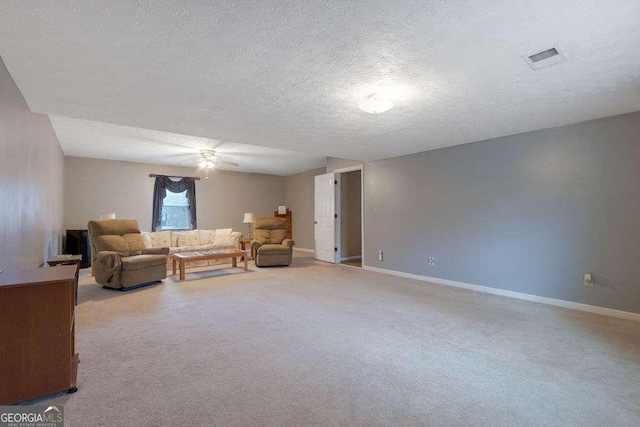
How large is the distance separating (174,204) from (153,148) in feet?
7.55

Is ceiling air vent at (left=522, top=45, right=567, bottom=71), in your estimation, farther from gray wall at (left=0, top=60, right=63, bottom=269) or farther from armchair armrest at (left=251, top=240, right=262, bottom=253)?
armchair armrest at (left=251, top=240, right=262, bottom=253)

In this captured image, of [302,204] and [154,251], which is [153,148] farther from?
[302,204]

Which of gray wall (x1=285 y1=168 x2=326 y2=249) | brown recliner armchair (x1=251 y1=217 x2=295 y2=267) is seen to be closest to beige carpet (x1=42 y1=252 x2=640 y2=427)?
brown recliner armchair (x1=251 y1=217 x2=295 y2=267)

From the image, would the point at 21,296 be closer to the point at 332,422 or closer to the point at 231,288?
the point at 332,422

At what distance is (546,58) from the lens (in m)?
2.02

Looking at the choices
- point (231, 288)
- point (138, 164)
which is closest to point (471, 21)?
point (231, 288)

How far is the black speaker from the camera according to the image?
5.69m

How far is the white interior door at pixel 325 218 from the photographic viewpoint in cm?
655

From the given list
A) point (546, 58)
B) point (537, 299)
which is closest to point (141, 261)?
point (546, 58)

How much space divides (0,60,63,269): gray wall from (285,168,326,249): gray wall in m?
5.62

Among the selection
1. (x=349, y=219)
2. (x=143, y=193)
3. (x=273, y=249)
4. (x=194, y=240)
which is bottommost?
(x=273, y=249)

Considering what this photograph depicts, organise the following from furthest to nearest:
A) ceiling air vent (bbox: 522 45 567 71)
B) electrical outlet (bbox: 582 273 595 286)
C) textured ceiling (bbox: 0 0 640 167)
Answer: electrical outlet (bbox: 582 273 595 286) < ceiling air vent (bbox: 522 45 567 71) < textured ceiling (bbox: 0 0 640 167)

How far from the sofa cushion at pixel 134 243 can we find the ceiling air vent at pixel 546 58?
526 cm

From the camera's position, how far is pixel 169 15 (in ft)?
5.21
